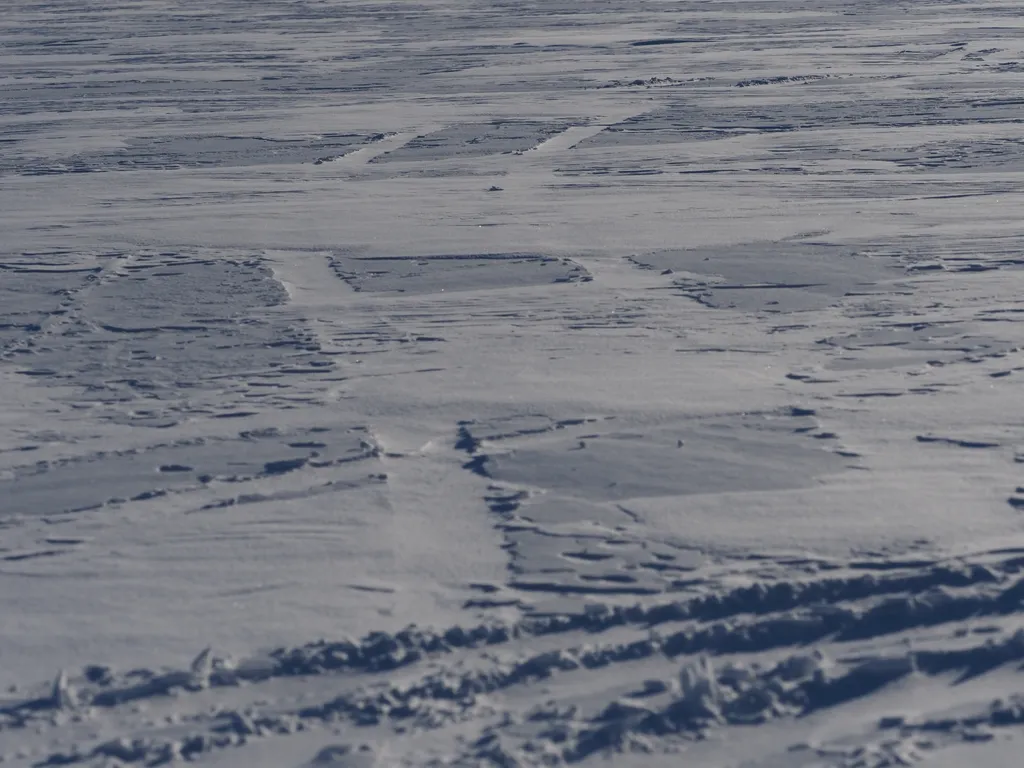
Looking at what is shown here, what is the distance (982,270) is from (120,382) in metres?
2.44

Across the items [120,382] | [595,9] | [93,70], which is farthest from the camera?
[595,9]

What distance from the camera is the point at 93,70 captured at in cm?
1001

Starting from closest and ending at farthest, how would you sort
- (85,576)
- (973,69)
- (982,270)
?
(85,576), (982,270), (973,69)

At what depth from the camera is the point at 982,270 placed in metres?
4.19

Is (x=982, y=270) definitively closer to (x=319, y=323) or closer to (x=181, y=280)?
(x=319, y=323)

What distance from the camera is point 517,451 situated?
2877mm

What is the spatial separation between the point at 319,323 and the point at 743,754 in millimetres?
2213

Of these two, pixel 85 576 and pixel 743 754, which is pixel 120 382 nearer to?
pixel 85 576

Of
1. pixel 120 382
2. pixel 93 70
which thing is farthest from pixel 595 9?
pixel 120 382

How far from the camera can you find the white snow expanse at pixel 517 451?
6.54ft

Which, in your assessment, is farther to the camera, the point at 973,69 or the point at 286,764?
the point at 973,69

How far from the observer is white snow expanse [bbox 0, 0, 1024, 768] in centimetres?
199

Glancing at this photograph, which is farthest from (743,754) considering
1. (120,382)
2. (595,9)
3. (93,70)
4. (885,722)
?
(595,9)

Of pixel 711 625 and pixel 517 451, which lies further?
pixel 517 451
